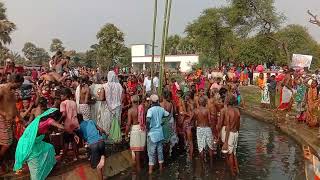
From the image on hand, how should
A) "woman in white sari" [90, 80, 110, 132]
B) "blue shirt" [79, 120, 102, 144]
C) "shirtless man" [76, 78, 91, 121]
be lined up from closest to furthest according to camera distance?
"blue shirt" [79, 120, 102, 144]
"shirtless man" [76, 78, 91, 121]
"woman in white sari" [90, 80, 110, 132]

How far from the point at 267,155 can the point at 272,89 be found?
375 inches

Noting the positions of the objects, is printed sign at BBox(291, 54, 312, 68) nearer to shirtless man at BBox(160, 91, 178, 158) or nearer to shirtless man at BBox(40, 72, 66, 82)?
shirtless man at BBox(160, 91, 178, 158)

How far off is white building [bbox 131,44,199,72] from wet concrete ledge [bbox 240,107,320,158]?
64.4 meters

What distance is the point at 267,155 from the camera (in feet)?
45.3

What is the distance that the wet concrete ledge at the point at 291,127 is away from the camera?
46.8 ft

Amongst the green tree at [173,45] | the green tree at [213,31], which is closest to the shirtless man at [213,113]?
the green tree at [213,31]

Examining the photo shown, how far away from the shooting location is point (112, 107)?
38.9ft

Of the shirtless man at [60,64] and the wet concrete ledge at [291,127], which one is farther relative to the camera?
the wet concrete ledge at [291,127]

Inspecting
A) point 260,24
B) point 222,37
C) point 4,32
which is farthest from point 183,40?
point 4,32

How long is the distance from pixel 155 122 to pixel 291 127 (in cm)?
810

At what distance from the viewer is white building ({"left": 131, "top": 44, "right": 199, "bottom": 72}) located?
9119 cm

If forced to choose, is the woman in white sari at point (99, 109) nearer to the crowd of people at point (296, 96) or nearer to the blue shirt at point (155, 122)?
the blue shirt at point (155, 122)

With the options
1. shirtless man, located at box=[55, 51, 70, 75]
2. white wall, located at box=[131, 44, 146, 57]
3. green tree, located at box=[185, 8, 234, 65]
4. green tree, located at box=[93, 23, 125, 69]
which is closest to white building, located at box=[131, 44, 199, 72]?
white wall, located at box=[131, 44, 146, 57]

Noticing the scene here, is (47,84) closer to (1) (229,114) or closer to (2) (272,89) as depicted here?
(1) (229,114)
